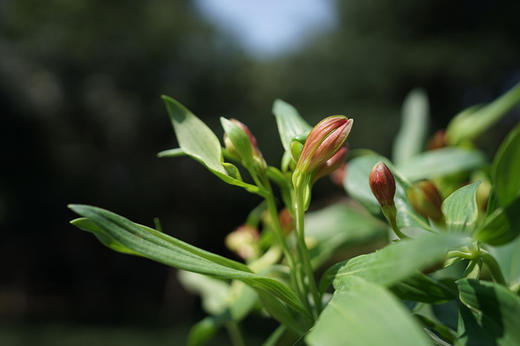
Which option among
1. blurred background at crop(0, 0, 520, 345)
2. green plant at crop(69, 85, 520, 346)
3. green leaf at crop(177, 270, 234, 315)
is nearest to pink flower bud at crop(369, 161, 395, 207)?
green plant at crop(69, 85, 520, 346)

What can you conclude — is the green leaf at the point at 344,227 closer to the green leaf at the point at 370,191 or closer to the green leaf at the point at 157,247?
the green leaf at the point at 370,191

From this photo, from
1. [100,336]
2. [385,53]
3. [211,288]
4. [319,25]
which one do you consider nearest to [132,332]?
[100,336]

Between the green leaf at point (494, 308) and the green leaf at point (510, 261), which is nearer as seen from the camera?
the green leaf at point (494, 308)

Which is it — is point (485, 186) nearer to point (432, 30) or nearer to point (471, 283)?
point (471, 283)

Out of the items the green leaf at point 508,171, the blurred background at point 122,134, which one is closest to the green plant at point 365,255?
the green leaf at point 508,171

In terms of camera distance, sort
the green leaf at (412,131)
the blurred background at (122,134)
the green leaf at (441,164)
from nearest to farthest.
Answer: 1. the green leaf at (441,164)
2. the green leaf at (412,131)
3. the blurred background at (122,134)
